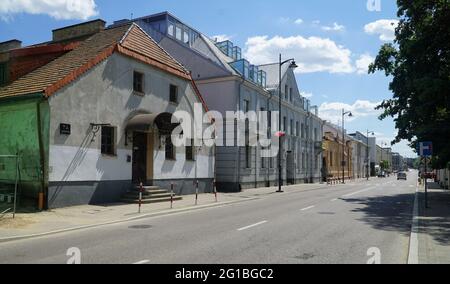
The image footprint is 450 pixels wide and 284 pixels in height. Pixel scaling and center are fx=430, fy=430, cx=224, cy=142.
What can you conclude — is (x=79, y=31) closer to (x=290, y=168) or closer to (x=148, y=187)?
(x=148, y=187)

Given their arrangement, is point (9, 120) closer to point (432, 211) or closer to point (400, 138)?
point (432, 211)

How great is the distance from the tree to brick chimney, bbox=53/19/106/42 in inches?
666

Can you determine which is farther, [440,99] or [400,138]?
[400,138]

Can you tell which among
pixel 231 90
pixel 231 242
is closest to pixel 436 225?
pixel 231 242

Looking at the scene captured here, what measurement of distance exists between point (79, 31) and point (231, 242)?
19.9 metres

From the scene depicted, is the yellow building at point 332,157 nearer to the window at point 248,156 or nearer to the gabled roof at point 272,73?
the gabled roof at point 272,73

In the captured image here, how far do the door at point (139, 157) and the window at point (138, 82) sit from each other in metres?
2.27

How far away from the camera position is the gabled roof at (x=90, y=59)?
1794cm

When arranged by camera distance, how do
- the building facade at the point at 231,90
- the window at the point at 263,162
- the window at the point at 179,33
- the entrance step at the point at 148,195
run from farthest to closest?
the window at the point at 263,162 < the window at the point at 179,33 < the building facade at the point at 231,90 < the entrance step at the point at 148,195

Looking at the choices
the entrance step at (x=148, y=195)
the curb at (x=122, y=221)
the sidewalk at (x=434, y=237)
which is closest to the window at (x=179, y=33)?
the entrance step at (x=148, y=195)

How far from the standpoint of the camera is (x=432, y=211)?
18.6m

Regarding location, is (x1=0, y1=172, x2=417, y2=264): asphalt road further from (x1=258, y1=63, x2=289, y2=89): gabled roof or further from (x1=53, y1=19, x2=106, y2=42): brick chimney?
(x1=258, y1=63, x2=289, y2=89): gabled roof
